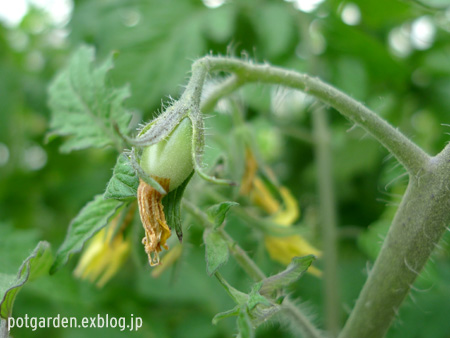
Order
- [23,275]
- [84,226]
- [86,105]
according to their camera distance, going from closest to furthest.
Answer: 1. [23,275]
2. [84,226]
3. [86,105]

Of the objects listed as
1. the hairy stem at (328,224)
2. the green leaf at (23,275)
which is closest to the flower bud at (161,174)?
the green leaf at (23,275)

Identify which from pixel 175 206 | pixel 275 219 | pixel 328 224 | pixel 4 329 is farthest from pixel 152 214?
pixel 328 224

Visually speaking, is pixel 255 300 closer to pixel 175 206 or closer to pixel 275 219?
pixel 175 206

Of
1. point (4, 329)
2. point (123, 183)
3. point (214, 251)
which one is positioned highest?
point (123, 183)

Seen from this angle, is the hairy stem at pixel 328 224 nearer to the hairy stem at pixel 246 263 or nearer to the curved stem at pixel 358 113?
the hairy stem at pixel 246 263

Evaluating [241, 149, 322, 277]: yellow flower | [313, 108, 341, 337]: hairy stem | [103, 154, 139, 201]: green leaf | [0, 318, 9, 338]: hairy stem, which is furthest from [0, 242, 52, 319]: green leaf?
[313, 108, 341, 337]: hairy stem

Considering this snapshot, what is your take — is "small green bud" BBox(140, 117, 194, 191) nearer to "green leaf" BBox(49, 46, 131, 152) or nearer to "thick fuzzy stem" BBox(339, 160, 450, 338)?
"green leaf" BBox(49, 46, 131, 152)
